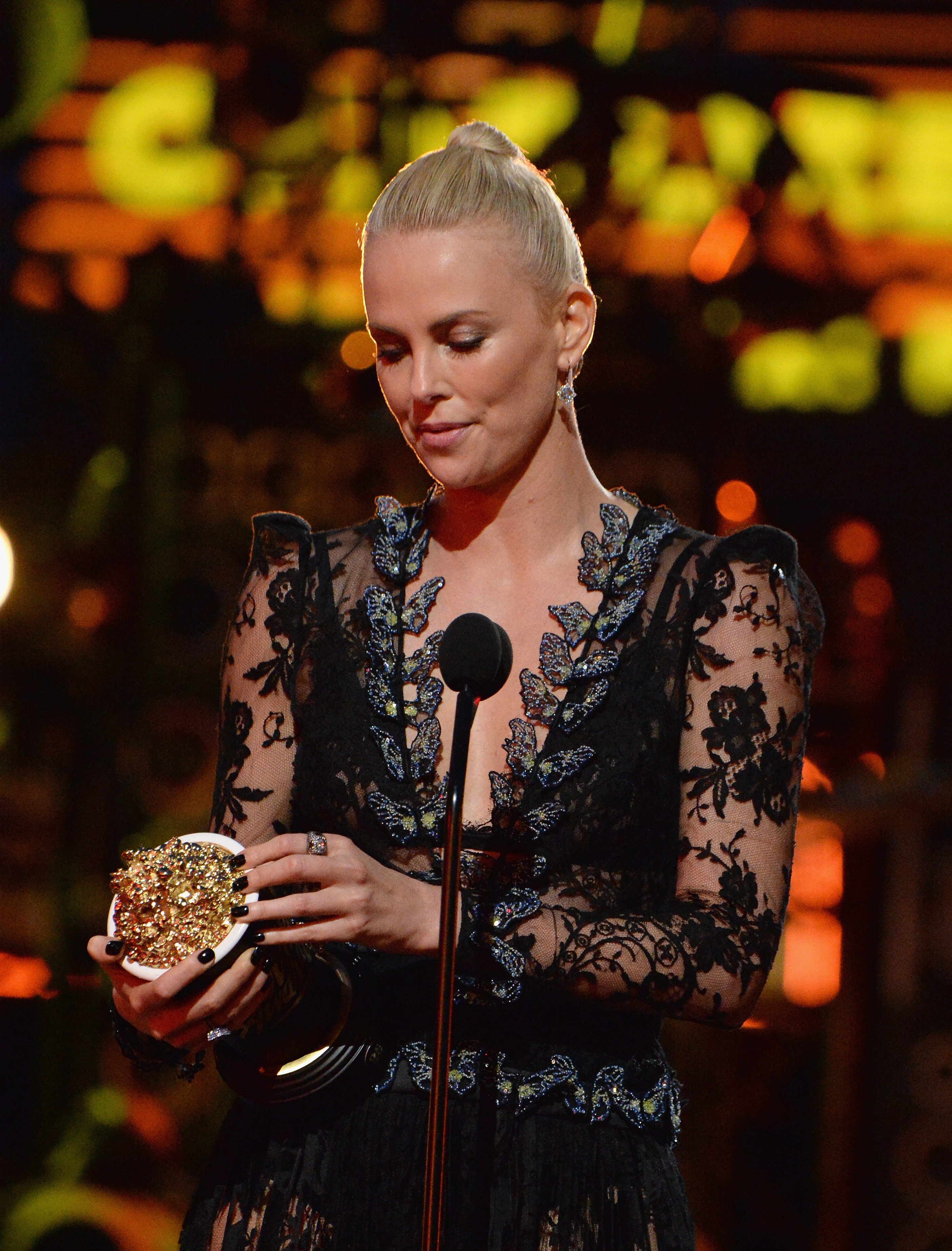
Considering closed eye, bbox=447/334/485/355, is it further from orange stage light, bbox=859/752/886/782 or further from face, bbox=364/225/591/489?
orange stage light, bbox=859/752/886/782

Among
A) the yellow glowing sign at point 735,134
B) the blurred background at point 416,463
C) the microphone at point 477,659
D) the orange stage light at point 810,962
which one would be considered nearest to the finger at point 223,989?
the microphone at point 477,659

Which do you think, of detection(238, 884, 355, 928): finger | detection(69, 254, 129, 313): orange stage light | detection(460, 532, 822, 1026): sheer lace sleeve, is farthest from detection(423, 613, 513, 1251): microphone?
detection(69, 254, 129, 313): orange stage light

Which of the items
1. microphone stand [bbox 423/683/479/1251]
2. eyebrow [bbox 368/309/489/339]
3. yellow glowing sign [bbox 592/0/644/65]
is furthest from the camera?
yellow glowing sign [bbox 592/0/644/65]

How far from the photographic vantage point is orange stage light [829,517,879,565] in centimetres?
332

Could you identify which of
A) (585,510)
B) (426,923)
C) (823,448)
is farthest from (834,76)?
(426,923)

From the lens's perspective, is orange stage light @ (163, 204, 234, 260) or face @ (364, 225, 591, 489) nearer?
face @ (364, 225, 591, 489)

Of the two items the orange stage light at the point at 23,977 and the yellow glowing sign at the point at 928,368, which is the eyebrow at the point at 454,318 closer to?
the yellow glowing sign at the point at 928,368

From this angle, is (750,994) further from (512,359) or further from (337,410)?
(337,410)

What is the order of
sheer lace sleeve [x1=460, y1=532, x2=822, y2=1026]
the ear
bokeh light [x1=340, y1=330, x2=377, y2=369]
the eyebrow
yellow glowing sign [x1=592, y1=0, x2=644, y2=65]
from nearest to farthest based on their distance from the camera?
1. sheer lace sleeve [x1=460, y1=532, x2=822, y2=1026]
2. the eyebrow
3. the ear
4. yellow glowing sign [x1=592, y1=0, x2=644, y2=65]
5. bokeh light [x1=340, y1=330, x2=377, y2=369]

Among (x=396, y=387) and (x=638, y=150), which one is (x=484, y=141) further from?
(x=638, y=150)

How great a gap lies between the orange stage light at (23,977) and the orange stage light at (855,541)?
214cm

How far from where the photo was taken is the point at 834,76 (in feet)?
11.0

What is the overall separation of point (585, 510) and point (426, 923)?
0.55 m

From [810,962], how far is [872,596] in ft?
2.92
